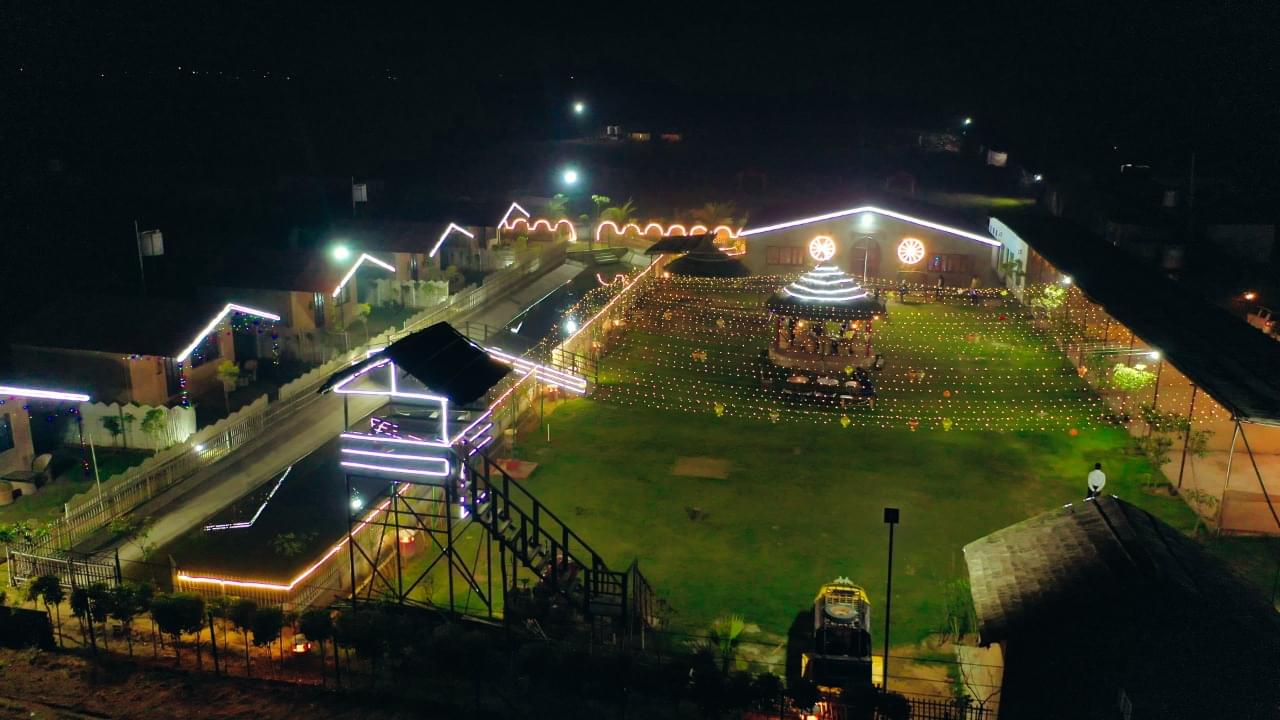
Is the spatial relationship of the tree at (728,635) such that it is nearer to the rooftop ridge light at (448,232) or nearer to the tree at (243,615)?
the tree at (243,615)

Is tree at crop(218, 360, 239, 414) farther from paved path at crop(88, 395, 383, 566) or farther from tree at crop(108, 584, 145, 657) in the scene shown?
tree at crop(108, 584, 145, 657)

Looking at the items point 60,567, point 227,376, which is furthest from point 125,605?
point 227,376

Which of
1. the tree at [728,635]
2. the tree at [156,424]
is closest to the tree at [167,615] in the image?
the tree at [728,635]

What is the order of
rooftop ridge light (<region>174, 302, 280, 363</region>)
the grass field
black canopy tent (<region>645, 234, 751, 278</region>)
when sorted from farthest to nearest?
black canopy tent (<region>645, 234, 751, 278</region>) < rooftop ridge light (<region>174, 302, 280, 363</region>) < the grass field

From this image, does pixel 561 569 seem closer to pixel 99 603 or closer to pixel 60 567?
pixel 99 603

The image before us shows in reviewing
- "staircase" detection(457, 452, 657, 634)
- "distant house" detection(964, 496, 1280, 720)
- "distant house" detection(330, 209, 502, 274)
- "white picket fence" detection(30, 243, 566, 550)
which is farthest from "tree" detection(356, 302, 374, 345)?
"distant house" detection(964, 496, 1280, 720)

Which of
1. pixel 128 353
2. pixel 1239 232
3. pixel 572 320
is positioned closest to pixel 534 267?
pixel 572 320
